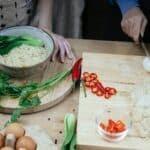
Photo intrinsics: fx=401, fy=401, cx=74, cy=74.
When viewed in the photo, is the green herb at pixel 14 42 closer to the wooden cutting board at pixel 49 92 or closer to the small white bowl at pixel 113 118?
the wooden cutting board at pixel 49 92

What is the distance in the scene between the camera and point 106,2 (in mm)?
1490

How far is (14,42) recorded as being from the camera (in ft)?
3.84

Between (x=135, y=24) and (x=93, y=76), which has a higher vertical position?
(x=135, y=24)

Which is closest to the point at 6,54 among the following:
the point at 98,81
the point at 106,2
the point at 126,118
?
the point at 98,81

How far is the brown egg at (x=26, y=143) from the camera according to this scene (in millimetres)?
881

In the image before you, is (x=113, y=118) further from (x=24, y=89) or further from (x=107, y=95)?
(x=24, y=89)

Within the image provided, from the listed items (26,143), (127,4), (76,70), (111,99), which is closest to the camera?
(26,143)

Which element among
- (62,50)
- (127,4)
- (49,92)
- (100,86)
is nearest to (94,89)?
(100,86)

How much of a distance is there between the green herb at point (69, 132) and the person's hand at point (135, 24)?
37 centimetres

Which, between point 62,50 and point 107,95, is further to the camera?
point 62,50

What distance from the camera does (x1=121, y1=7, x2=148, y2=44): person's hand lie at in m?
1.21

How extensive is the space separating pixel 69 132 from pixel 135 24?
0.43 m

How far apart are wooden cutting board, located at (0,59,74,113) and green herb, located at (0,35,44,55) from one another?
0.08m

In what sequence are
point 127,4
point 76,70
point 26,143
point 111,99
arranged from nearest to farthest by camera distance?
1. point 26,143
2. point 111,99
3. point 76,70
4. point 127,4
